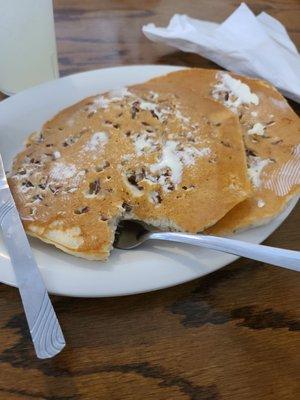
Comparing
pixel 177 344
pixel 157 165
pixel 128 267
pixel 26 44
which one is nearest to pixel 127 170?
pixel 157 165

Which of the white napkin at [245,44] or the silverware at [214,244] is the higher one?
the white napkin at [245,44]

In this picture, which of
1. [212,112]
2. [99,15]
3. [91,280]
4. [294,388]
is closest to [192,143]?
[212,112]

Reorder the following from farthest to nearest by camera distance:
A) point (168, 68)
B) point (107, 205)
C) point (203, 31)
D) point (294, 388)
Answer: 1. point (203, 31)
2. point (168, 68)
3. point (107, 205)
4. point (294, 388)

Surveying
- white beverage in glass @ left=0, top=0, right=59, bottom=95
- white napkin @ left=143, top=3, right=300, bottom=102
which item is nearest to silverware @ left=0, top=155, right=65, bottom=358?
white beverage in glass @ left=0, top=0, right=59, bottom=95

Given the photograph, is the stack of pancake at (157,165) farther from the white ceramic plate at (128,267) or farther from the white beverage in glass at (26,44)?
the white beverage in glass at (26,44)

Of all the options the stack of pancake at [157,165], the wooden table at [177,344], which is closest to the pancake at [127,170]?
the stack of pancake at [157,165]

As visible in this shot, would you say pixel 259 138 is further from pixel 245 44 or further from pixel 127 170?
pixel 245 44

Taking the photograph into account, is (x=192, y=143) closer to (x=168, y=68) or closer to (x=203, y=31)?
(x=168, y=68)
